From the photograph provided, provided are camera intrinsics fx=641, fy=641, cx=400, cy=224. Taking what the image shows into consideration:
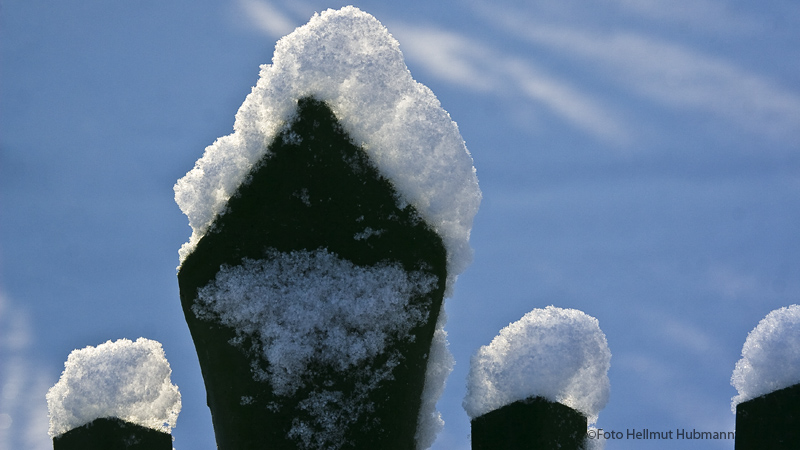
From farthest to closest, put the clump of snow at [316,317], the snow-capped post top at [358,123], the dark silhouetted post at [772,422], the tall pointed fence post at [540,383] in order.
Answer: the dark silhouetted post at [772,422] → the tall pointed fence post at [540,383] → the snow-capped post top at [358,123] → the clump of snow at [316,317]

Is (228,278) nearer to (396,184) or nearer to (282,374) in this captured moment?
(282,374)

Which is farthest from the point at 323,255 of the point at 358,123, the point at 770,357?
the point at 770,357

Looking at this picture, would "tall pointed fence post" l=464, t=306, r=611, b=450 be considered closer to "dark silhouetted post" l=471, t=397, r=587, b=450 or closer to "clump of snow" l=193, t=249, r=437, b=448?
"dark silhouetted post" l=471, t=397, r=587, b=450

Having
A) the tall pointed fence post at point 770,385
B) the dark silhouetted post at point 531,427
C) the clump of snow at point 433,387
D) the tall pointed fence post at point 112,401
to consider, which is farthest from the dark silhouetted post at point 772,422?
the tall pointed fence post at point 112,401

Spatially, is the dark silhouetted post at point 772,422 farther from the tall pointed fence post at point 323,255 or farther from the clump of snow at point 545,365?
the tall pointed fence post at point 323,255

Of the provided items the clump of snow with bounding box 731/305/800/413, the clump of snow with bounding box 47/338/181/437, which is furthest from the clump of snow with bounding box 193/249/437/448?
the clump of snow with bounding box 731/305/800/413

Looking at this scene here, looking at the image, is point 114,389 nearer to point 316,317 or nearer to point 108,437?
point 108,437

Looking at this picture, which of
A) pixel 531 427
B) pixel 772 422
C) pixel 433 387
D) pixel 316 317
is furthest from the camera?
pixel 772 422
